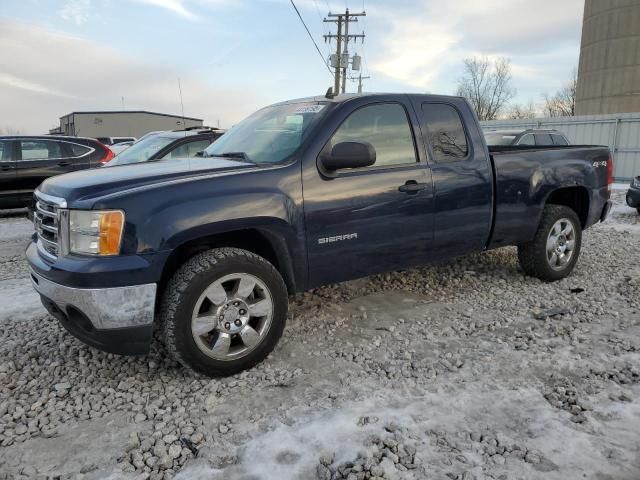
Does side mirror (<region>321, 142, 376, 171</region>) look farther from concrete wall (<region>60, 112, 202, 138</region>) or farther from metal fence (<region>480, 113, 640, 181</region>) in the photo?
concrete wall (<region>60, 112, 202, 138</region>)

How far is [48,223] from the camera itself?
10.3 ft

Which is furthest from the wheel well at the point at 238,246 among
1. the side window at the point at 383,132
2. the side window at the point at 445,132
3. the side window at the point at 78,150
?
the side window at the point at 78,150

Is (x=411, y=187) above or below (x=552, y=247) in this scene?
above

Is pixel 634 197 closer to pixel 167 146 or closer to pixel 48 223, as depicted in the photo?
pixel 167 146

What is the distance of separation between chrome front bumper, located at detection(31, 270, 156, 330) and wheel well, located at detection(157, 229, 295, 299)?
0.26 metres

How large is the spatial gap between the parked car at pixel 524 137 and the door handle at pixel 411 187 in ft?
24.5

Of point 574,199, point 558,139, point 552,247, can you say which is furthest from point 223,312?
point 558,139

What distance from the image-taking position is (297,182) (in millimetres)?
3334

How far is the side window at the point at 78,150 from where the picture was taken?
9.79 m

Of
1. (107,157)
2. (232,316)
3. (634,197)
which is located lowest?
(232,316)

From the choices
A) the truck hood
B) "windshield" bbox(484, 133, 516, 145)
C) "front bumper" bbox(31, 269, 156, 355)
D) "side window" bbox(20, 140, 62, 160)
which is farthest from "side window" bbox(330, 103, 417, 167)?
"side window" bbox(20, 140, 62, 160)

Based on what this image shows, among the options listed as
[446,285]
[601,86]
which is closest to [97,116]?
[601,86]

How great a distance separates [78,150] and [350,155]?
8.34 m

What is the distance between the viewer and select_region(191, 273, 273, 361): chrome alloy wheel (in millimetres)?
3051
